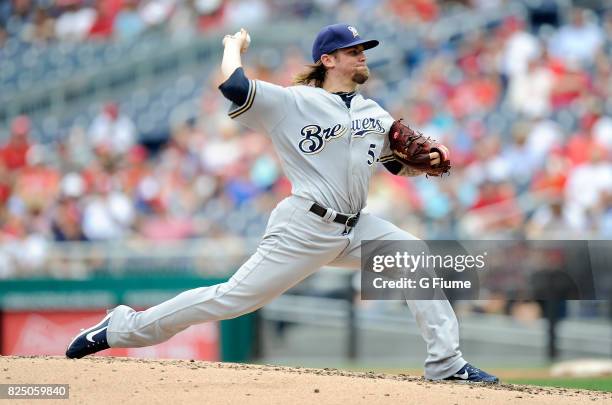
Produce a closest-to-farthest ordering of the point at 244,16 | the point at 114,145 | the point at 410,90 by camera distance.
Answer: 1. the point at 410,90
2. the point at 114,145
3. the point at 244,16

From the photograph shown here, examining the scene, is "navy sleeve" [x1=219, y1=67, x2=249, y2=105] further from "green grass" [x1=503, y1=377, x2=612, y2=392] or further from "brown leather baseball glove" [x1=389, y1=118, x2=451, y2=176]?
"green grass" [x1=503, y1=377, x2=612, y2=392]

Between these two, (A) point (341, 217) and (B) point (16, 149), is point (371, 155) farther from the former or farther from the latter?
(B) point (16, 149)

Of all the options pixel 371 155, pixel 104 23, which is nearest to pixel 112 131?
pixel 104 23

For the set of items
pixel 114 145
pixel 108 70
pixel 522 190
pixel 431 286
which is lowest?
pixel 431 286

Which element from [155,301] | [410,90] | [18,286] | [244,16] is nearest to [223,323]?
[155,301]

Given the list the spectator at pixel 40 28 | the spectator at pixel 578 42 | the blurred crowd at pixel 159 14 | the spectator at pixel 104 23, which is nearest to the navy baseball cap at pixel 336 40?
the spectator at pixel 578 42

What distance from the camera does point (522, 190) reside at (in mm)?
11477

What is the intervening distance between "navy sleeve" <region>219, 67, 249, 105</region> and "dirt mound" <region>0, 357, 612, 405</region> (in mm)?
1347

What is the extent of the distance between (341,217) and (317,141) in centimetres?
38

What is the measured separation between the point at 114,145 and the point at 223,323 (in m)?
4.67

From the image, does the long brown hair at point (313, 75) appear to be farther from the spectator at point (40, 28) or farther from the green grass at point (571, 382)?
the spectator at point (40, 28)

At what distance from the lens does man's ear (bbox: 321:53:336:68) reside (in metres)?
5.84

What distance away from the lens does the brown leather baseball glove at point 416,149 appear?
19.5ft

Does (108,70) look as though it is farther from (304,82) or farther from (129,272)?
(304,82)
